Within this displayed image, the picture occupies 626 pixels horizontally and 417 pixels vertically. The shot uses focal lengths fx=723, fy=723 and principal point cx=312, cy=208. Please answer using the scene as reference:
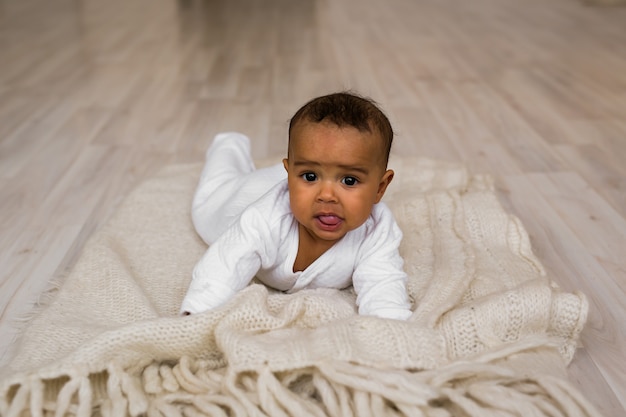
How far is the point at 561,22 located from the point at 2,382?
392 cm

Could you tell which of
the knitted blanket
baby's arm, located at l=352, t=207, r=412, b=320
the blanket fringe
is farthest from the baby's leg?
the blanket fringe

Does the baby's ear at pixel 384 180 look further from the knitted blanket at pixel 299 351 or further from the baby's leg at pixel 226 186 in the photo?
the baby's leg at pixel 226 186

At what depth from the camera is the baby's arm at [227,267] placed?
107cm

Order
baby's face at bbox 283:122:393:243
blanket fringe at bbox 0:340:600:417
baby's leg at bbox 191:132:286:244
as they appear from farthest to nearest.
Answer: baby's leg at bbox 191:132:286:244 < baby's face at bbox 283:122:393:243 < blanket fringe at bbox 0:340:600:417

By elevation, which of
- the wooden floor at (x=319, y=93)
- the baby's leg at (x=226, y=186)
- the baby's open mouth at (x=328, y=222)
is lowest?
the wooden floor at (x=319, y=93)

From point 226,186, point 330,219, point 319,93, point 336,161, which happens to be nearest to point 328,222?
point 330,219

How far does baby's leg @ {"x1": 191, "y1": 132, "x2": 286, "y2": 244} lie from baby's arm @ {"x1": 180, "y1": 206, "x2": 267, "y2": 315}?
21 cm

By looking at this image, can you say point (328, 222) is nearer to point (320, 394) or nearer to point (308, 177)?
point (308, 177)

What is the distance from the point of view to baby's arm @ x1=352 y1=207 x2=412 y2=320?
3.58ft

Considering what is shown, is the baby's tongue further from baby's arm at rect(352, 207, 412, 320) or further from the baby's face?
baby's arm at rect(352, 207, 412, 320)

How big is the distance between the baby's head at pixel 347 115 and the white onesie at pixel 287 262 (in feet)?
0.55

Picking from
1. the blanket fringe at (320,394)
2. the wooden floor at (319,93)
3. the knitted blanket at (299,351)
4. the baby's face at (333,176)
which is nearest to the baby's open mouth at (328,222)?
the baby's face at (333,176)

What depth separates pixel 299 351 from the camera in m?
0.92

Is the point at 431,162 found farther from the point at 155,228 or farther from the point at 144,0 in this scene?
the point at 144,0
